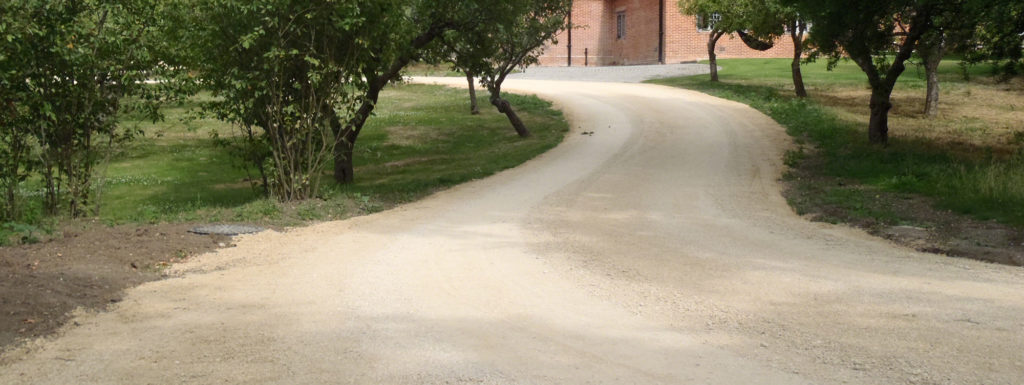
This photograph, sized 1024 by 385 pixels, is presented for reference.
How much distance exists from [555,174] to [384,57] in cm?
379

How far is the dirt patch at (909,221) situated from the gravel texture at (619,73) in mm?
23104

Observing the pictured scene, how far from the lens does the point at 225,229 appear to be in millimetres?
10328

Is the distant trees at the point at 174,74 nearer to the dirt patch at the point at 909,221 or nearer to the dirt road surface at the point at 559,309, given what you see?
the dirt road surface at the point at 559,309

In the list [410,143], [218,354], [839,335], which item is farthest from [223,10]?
[410,143]

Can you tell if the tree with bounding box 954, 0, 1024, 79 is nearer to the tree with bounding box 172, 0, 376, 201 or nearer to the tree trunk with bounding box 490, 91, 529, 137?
the tree with bounding box 172, 0, 376, 201

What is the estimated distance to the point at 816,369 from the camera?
5.46 metres

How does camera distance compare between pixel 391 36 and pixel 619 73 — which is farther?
pixel 619 73

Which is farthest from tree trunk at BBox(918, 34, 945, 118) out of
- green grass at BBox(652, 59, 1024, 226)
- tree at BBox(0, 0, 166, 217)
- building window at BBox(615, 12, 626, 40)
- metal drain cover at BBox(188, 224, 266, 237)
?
building window at BBox(615, 12, 626, 40)

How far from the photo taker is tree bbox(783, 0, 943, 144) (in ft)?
52.2

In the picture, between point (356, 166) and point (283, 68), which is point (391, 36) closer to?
point (283, 68)

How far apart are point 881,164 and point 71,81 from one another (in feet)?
43.1

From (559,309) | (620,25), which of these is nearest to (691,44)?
(620,25)

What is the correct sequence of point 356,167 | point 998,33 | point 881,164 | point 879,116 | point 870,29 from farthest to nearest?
point 356,167 < point 879,116 < point 998,33 < point 870,29 < point 881,164

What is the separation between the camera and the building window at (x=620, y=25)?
5069 cm
